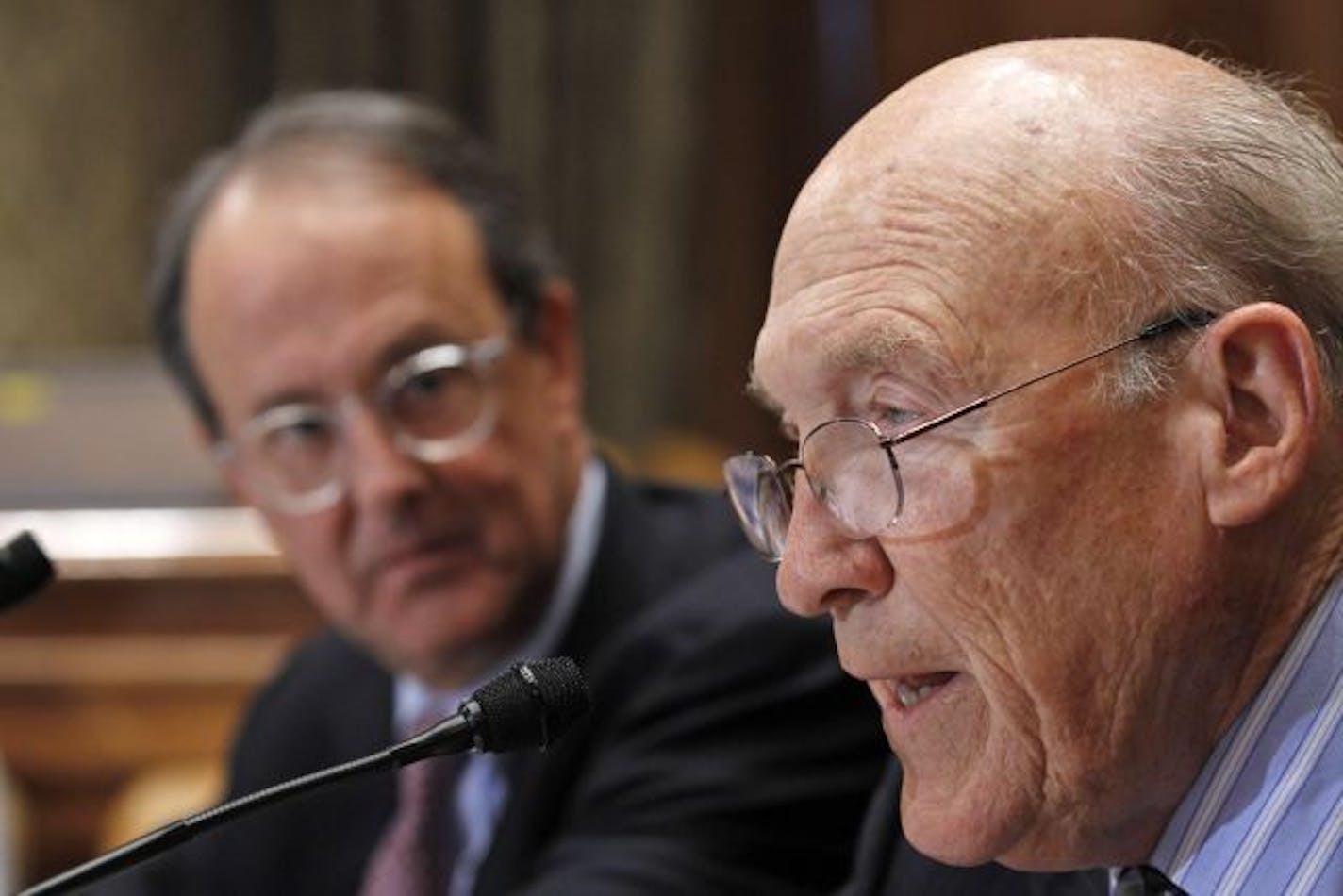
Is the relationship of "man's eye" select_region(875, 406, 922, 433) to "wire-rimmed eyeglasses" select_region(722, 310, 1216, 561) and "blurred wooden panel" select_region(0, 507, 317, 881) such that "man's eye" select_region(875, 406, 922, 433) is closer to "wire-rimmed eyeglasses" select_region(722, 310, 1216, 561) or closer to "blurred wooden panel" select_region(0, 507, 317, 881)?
"wire-rimmed eyeglasses" select_region(722, 310, 1216, 561)

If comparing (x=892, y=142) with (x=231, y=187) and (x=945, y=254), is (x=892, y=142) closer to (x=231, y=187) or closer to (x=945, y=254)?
(x=945, y=254)

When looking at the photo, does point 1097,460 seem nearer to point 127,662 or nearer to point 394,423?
point 394,423

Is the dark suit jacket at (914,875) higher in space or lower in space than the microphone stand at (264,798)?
lower

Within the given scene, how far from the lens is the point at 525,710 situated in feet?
3.53

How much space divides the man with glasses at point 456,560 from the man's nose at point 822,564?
22.6 inches

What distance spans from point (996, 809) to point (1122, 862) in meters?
0.11

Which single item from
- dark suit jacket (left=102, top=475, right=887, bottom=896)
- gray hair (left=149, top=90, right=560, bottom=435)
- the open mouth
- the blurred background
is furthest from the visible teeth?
the blurred background

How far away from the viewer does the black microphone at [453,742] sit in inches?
42.3

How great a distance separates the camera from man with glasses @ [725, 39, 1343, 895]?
3.59ft

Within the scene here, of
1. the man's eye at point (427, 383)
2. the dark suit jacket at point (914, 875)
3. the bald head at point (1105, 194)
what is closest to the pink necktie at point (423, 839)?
the man's eye at point (427, 383)

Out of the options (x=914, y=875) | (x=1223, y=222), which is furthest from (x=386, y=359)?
(x=1223, y=222)

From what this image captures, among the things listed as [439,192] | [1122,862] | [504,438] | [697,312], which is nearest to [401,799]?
[504,438]

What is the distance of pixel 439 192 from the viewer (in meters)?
2.15

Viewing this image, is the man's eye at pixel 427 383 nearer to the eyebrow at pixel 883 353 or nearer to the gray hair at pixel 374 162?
→ the gray hair at pixel 374 162
